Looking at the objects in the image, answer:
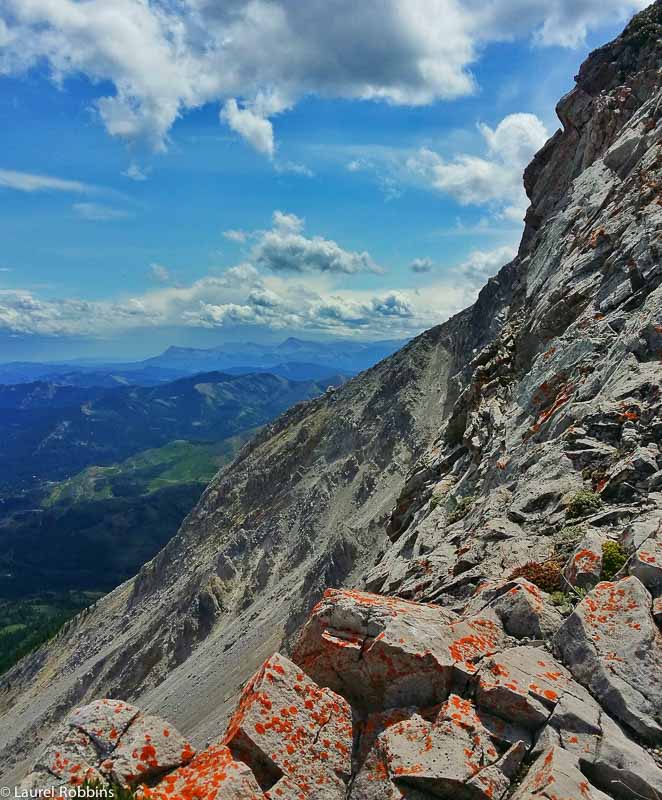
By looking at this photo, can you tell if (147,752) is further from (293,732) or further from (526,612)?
(526,612)

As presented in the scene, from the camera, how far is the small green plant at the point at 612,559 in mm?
12234

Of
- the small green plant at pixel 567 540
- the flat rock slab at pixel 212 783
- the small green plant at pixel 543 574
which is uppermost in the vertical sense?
the small green plant at pixel 567 540

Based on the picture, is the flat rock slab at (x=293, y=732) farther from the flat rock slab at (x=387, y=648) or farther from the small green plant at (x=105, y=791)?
the small green plant at (x=105, y=791)

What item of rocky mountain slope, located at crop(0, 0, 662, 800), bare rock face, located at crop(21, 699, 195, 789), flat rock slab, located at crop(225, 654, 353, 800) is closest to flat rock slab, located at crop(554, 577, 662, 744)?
rocky mountain slope, located at crop(0, 0, 662, 800)

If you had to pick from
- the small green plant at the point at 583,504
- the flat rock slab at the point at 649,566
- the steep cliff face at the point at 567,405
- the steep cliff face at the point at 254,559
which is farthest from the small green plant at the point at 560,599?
the steep cliff face at the point at 254,559

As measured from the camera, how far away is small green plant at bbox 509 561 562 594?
43.2 ft

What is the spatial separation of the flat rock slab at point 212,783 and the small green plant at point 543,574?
778 centimetres

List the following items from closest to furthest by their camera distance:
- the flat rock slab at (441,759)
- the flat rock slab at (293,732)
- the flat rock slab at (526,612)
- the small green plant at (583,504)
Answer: the flat rock slab at (441,759)
the flat rock slab at (293,732)
the flat rock slab at (526,612)
the small green plant at (583,504)

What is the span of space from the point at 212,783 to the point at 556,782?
17.9ft

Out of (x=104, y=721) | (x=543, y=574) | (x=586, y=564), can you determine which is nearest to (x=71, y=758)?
(x=104, y=721)

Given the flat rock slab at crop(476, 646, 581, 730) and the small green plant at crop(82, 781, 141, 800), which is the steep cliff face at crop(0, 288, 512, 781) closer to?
the small green plant at crop(82, 781, 141, 800)

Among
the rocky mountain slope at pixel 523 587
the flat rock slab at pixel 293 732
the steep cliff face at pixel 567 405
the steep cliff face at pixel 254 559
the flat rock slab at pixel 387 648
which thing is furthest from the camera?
the steep cliff face at pixel 254 559

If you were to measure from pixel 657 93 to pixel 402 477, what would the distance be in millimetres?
50338

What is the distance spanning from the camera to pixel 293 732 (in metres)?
9.79
